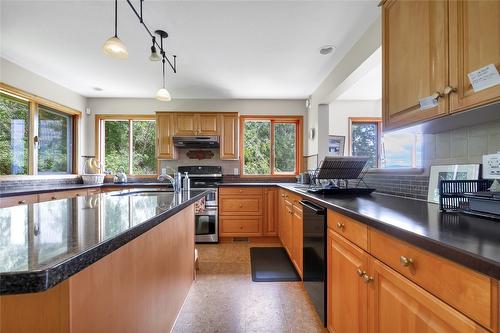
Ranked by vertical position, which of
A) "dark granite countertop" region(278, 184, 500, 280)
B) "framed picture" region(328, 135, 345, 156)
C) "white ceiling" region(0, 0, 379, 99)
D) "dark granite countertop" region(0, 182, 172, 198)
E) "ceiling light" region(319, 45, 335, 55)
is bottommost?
"dark granite countertop" region(0, 182, 172, 198)

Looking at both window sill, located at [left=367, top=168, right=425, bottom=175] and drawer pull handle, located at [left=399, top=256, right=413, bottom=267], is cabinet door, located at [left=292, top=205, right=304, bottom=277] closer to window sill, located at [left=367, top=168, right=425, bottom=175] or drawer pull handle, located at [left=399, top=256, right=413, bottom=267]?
window sill, located at [left=367, top=168, right=425, bottom=175]

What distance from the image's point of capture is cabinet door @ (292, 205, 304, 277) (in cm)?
230

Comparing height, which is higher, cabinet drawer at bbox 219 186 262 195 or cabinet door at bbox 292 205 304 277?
cabinet drawer at bbox 219 186 262 195

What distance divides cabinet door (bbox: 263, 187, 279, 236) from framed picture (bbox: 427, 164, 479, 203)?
2405 mm

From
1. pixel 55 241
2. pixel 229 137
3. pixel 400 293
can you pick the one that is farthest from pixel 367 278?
pixel 229 137

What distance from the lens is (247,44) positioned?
8.13 ft

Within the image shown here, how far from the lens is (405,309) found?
838mm

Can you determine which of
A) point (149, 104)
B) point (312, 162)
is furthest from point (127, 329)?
point (149, 104)

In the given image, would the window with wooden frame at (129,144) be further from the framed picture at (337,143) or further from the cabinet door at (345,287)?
the cabinet door at (345,287)

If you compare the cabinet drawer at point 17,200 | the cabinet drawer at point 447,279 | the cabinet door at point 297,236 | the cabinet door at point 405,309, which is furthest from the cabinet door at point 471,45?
the cabinet drawer at point 17,200

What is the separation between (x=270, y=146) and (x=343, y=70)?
204 cm

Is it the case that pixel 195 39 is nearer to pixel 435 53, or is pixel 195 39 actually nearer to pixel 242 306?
pixel 435 53

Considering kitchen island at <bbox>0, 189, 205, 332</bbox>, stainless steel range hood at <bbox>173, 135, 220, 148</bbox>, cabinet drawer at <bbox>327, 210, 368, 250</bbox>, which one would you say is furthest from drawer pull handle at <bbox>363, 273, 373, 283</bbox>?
stainless steel range hood at <bbox>173, 135, 220, 148</bbox>

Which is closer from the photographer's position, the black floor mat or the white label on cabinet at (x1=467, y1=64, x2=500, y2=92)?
the white label on cabinet at (x1=467, y1=64, x2=500, y2=92)
